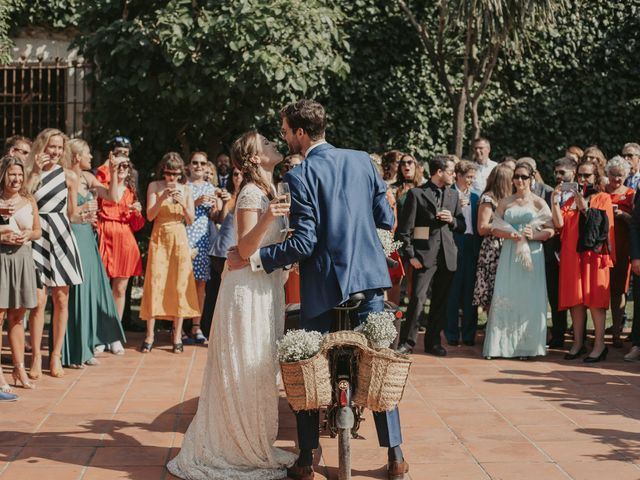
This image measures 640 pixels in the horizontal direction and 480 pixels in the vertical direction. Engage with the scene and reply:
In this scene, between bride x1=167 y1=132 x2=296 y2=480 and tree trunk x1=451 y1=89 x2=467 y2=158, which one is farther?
tree trunk x1=451 y1=89 x2=467 y2=158

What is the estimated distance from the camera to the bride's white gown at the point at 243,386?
520 centimetres

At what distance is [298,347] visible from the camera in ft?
15.6

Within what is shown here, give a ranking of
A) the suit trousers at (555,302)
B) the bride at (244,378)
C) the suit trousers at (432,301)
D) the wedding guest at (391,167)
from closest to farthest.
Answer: the bride at (244,378)
the suit trousers at (432,301)
the suit trousers at (555,302)
the wedding guest at (391,167)

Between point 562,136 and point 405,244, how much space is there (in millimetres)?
6689

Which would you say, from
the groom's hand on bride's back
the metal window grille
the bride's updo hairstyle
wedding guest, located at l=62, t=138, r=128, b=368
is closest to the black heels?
wedding guest, located at l=62, t=138, r=128, b=368

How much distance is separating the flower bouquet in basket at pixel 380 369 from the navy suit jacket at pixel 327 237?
23 cm

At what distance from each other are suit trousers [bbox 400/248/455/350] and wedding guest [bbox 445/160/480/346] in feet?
1.69

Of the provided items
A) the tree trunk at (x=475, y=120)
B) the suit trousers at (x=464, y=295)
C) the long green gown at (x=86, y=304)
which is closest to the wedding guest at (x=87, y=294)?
the long green gown at (x=86, y=304)

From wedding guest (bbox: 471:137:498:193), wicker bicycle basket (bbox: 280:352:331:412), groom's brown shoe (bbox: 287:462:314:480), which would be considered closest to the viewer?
wicker bicycle basket (bbox: 280:352:331:412)

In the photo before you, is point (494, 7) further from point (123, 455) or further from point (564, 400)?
point (123, 455)

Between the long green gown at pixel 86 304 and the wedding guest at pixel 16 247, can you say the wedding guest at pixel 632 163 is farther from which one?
the wedding guest at pixel 16 247

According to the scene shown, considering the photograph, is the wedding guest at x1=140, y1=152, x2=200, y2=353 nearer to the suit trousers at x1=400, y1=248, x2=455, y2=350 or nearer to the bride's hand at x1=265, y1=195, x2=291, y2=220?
the suit trousers at x1=400, y1=248, x2=455, y2=350

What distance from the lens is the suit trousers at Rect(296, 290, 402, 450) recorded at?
16.5ft

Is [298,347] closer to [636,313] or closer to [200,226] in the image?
[200,226]
